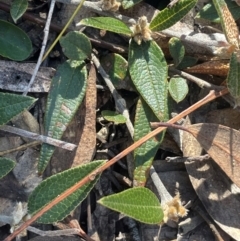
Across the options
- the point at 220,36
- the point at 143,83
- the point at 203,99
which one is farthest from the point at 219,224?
the point at 220,36

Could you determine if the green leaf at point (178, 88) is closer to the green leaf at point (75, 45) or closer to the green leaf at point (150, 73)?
the green leaf at point (150, 73)

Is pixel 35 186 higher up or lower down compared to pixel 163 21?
lower down

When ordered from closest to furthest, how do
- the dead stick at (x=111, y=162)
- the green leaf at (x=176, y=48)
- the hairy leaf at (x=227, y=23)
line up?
the dead stick at (x=111, y=162) → the hairy leaf at (x=227, y=23) → the green leaf at (x=176, y=48)

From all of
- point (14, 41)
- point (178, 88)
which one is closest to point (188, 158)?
point (178, 88)

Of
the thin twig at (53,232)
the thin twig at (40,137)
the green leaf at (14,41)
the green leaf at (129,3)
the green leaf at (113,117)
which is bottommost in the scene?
the thin twig at (53,232)

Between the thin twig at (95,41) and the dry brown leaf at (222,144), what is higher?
the thin twig at (95,41)

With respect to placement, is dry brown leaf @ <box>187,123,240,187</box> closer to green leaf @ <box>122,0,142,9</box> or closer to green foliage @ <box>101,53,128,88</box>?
green foliage @ <box>101,53,128,88</box>

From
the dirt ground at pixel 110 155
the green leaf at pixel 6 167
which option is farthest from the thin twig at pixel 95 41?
the green leaf at pixel 6 167

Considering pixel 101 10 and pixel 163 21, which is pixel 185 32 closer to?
pixel 163 21
